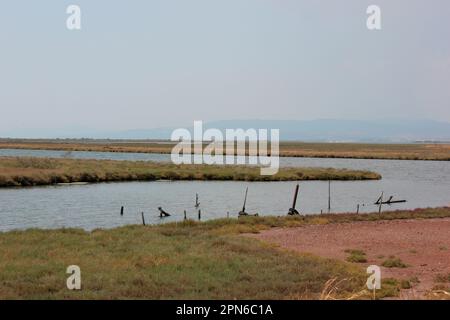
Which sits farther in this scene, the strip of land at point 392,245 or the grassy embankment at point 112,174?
the grassy embankment at point 112,174

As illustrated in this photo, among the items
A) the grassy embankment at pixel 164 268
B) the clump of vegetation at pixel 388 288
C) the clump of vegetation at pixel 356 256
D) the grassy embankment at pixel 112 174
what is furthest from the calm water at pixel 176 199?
the clump of vegetation at pixel 388 288

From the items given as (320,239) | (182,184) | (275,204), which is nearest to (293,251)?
(320,239)

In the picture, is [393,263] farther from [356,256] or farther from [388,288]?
[388,288]

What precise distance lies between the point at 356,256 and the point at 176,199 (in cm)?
2726

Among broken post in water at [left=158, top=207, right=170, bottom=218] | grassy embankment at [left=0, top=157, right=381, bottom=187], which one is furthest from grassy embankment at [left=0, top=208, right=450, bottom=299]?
grassy embankment at [left=0, top=157, right=381, bottom=187]

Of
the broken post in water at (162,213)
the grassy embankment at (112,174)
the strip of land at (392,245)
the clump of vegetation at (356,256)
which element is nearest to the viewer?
the strip of land at (392,245)

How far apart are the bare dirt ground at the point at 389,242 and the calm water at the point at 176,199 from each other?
1049 cm

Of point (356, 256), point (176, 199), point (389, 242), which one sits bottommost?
point (176, 199)

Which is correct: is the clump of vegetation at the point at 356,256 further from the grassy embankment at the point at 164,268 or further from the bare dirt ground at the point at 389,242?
the grassy embankment at the point at 164,268

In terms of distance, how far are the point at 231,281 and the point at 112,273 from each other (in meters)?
3.52

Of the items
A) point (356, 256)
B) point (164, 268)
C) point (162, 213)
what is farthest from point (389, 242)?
point (162, 213)

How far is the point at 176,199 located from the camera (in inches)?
1778

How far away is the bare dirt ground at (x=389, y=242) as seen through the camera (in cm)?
1736
